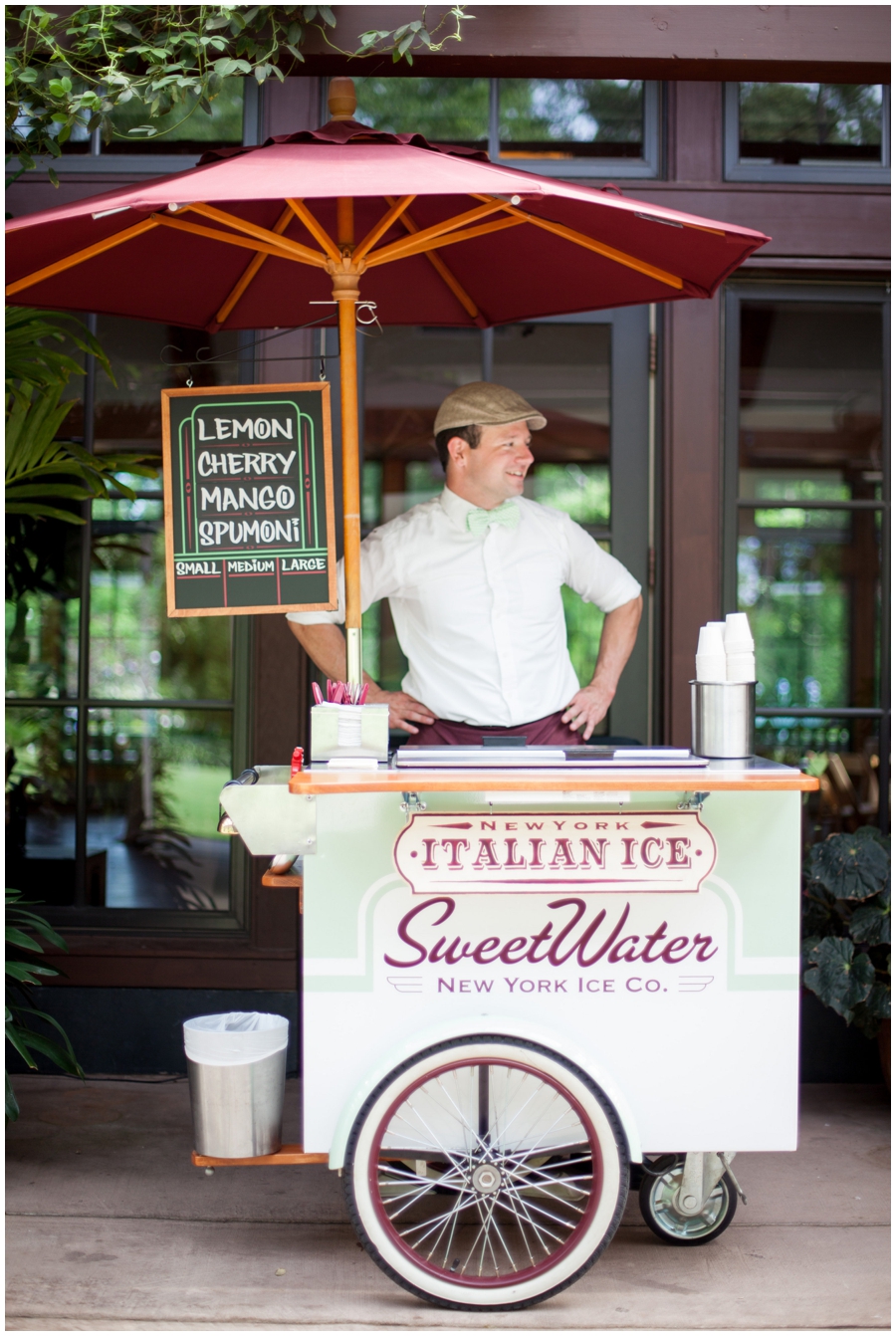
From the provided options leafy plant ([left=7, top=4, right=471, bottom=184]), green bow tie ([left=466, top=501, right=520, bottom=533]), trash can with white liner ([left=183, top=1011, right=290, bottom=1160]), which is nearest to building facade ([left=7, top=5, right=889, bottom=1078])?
leafy plant ([left=7, top=4, right=471, bottom=184])

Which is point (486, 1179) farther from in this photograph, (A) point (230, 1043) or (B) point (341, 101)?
(B) point (341, 101)

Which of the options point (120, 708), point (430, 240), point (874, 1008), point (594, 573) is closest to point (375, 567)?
point (594, 573)

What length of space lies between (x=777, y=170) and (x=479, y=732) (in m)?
2.14

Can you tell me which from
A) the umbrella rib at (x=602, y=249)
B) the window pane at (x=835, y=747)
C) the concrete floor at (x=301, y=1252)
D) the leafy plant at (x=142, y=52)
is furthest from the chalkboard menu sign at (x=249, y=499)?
the window pane at (x=835, y=747)

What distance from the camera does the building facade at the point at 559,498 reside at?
382 cm

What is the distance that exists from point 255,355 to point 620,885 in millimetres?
2301

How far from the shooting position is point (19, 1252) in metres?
2.66

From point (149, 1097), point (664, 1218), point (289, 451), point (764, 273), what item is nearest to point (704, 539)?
point (764, 273)

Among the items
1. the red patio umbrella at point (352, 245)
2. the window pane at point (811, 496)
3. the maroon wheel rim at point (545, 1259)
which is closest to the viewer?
the red patio umbrella at point (352, 245)

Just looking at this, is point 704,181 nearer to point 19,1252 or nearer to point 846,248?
point 846,248

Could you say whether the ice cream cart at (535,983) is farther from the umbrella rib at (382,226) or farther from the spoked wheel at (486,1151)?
the umbrella rib at (382,226)

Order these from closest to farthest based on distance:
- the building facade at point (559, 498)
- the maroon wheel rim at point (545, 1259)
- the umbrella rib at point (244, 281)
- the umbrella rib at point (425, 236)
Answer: the maroon wheel rim at point (545, 1259)
the umbrella rib at point (425, 236)
the umbrella rib at point (244, 281)
the building facade at point (559, 498)

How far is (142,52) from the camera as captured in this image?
295 centimetres

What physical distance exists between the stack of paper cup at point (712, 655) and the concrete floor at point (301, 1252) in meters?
1.31
